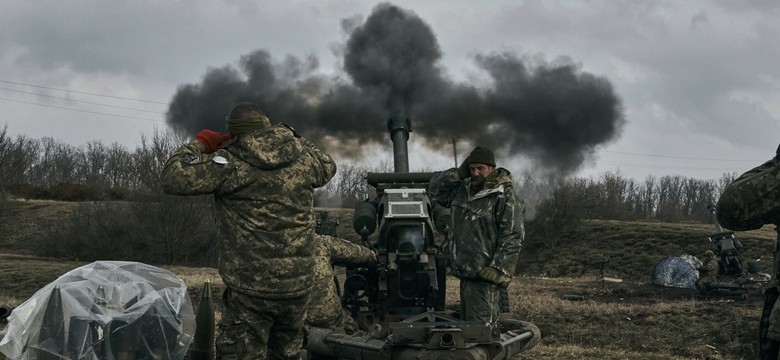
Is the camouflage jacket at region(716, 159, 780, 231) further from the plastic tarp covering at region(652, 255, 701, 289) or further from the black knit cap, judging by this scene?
the plastic tarp covering at region(652, 255, 701, 289)

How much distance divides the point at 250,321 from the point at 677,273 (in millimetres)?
15756

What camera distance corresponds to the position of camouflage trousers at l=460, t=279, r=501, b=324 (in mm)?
5289

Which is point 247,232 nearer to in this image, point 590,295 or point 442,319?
point 442,319

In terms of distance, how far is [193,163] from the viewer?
3867 mm

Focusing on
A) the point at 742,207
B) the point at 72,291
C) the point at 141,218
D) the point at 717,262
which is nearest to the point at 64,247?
the point at 141,218

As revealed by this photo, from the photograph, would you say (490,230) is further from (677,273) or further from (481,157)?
(677,273)

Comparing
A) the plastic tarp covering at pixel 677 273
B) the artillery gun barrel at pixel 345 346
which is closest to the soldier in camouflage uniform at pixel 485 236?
the artillery gun barrel at pixel 345 346

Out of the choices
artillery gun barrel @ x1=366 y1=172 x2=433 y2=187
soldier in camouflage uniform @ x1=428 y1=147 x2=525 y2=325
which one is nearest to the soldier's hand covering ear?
soldier in camouflage uniform @ x1=428 y1=147 x2=525 y2=325

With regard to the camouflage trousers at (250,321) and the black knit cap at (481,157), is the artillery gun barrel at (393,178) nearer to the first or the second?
the black knit cap at (481,157)

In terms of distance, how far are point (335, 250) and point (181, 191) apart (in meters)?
3.10

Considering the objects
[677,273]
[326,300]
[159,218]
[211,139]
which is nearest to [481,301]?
[326,300]

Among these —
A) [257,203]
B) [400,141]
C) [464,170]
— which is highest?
[400,141]

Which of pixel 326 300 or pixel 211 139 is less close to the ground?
pixel 211 139

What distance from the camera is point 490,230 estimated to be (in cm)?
539
